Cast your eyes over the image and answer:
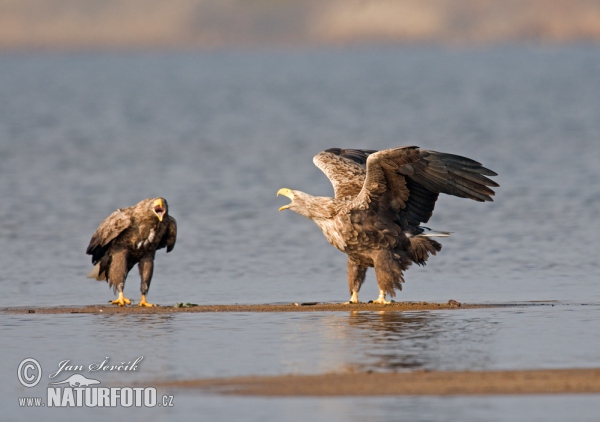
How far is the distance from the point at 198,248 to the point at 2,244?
2728 mm

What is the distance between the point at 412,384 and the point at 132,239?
17.8 feet

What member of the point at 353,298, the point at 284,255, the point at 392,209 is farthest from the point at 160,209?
the point at 284,255

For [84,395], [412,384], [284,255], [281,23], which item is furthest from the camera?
[281,23]

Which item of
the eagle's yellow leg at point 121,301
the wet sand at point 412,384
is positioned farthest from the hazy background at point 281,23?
the wet sand at point 412,384

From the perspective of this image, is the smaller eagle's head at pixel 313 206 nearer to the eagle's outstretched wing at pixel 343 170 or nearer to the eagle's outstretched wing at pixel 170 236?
the eagle's outstretched wing at pixel 343 170

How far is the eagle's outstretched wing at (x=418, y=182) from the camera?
49.0 ft

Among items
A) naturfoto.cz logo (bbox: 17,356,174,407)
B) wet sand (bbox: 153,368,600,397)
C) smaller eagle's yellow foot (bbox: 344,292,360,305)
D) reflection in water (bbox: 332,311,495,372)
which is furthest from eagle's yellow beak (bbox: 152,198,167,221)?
wet sand (bbox: 153,368,600,397)

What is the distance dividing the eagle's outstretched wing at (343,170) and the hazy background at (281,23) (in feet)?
354

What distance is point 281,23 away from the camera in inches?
5851

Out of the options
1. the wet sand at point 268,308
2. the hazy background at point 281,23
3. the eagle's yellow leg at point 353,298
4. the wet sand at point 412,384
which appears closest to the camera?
the wet sand at point 412,384

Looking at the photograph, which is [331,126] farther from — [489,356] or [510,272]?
[489,356]

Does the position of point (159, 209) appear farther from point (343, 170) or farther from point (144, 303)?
point (343, 170)

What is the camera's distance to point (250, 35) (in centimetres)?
15112

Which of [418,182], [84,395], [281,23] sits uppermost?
[281,23]
